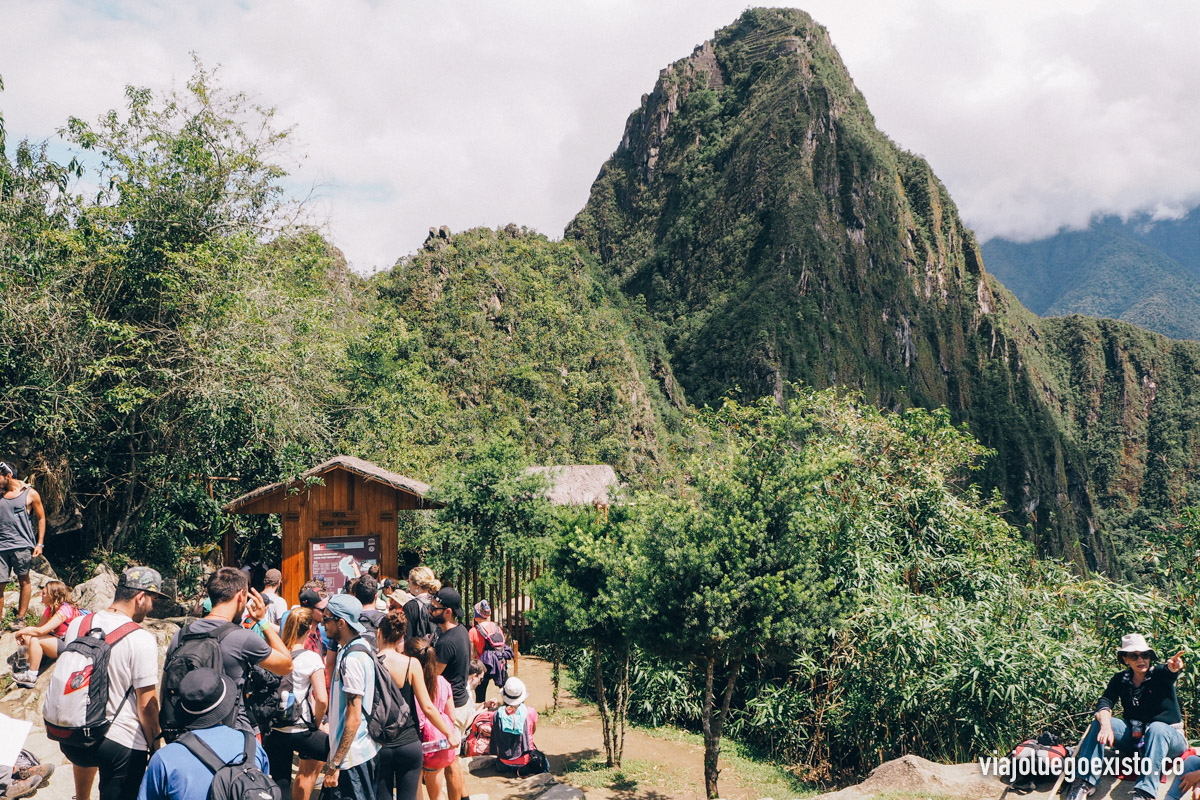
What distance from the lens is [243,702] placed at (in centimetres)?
407

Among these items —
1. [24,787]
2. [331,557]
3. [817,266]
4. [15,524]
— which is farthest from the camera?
[817,266]

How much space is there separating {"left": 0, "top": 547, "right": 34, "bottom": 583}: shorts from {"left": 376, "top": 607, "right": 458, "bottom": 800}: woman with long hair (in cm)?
524

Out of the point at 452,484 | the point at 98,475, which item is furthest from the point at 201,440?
the point at 452,484

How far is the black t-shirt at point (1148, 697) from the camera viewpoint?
4977mm

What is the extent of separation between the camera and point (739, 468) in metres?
6.82

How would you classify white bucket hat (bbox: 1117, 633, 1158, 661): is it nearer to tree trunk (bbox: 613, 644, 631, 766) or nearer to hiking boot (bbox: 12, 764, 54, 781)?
tree trunk (bbox: 613, 644, 631, 766)

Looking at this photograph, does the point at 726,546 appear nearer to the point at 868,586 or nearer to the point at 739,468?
the point at 739,468

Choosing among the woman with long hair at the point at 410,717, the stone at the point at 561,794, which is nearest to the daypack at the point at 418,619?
the woman with long hair at the point at 410,717

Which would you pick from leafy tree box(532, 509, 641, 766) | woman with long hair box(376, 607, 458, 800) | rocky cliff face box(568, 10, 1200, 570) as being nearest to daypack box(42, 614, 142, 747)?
woman with long hair box(376, 607, 458, 800)

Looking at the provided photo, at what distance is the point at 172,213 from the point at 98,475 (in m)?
4.42

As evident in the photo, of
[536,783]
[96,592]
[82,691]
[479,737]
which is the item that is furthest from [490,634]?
[96,592]

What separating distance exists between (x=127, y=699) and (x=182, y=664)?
0.77 metres

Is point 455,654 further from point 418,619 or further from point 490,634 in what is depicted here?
point 490,634

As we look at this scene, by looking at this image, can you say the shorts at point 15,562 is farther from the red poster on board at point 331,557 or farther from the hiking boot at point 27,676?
the red poster on board at point 331,557
